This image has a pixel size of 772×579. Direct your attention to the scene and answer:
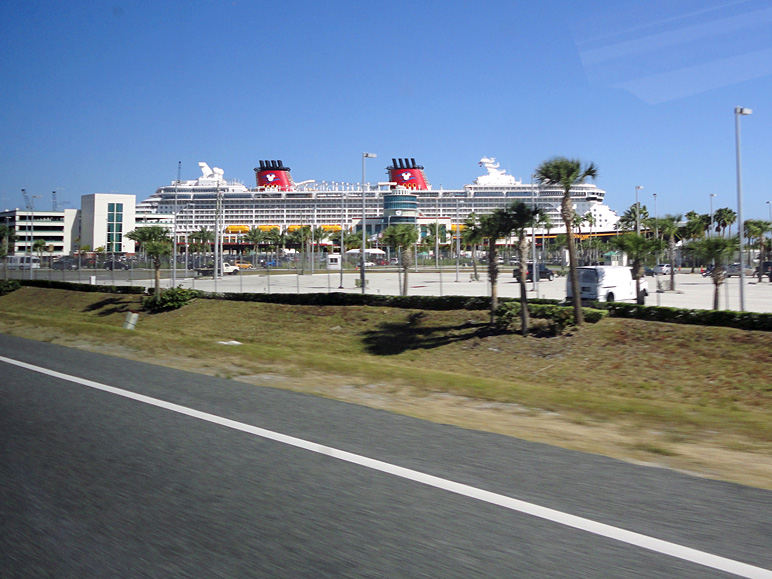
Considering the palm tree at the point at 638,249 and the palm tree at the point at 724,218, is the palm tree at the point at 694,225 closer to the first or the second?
the palm tree at the point at 724,218

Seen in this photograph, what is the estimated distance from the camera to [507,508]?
158 inches

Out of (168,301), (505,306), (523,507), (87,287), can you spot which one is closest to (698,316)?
(505,306)

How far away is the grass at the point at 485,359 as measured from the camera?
7258mm

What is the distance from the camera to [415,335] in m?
25.9

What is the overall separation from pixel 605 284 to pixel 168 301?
76.9 ft

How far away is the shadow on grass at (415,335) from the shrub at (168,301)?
1355 cm

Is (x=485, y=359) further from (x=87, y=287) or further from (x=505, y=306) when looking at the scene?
(x=87, y=287)

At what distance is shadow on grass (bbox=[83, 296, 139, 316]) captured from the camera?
37419mm

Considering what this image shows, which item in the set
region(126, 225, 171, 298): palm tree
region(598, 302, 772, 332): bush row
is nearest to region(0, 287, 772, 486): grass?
region(598, 302, 772, 332): bush row

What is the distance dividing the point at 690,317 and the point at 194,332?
862 inches

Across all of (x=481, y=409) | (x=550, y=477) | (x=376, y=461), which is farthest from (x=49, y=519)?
(x=481, y=409)

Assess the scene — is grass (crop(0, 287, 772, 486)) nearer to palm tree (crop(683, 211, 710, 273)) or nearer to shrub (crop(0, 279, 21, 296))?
shrub (crop(0, 279, 21, 296))

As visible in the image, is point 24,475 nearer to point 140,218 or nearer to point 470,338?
point 470,338

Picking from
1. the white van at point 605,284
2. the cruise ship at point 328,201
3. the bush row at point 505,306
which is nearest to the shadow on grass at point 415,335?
the bush row at point 505,306
